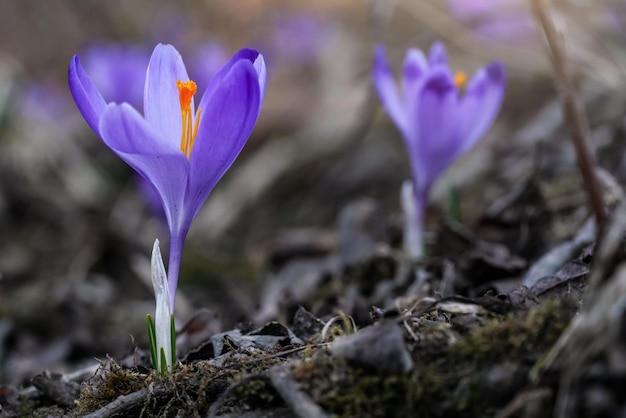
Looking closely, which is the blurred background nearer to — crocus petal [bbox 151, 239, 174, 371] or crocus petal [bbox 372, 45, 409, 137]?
crocus petal [bbox 372, 45, 409, 137]

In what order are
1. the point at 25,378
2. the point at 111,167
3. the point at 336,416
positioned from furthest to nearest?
the point at 111,167 → the point at 25,378 → the point at 336,416

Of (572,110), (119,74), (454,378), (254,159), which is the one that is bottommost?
(454,378)

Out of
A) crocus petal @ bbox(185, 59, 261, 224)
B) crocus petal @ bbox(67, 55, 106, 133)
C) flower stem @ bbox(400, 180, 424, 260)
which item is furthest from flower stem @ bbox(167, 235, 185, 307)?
flower stem @ bbox(400, 180, 424, 260)

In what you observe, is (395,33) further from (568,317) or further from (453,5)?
(568,317)

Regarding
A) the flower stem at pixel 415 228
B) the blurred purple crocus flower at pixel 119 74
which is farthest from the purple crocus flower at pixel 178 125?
the blurred purple crocus flower at pixel 119 74

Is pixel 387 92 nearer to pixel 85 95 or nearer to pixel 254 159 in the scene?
pixel 85 95

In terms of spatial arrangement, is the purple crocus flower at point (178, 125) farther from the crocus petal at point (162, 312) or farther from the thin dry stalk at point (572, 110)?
the thin dry stalk at point (572, 110)

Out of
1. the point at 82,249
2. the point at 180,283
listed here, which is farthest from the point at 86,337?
the point at 82,249

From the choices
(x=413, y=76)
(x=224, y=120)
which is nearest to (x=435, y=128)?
(x=413, y=76)
